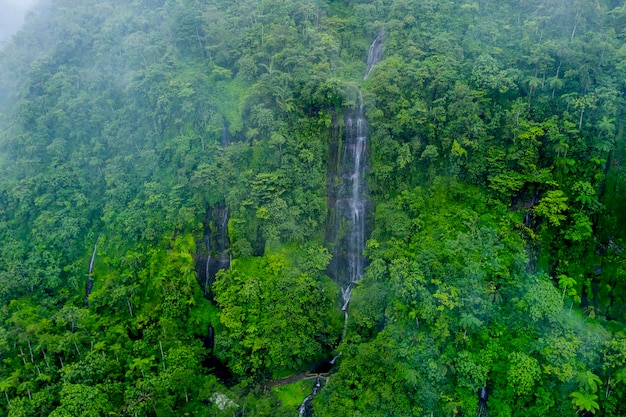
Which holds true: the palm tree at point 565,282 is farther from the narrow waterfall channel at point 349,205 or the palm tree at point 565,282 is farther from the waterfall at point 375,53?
the waterfall at point 375,53

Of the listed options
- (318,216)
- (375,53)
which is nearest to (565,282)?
(318,216)

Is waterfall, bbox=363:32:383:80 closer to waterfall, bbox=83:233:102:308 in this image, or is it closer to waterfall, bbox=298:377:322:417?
waterfall, bbox=298:377:322:417

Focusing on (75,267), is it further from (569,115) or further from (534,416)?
(569,115)

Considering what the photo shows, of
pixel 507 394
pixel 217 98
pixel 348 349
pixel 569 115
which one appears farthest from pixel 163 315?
Answer: pixel 569 115

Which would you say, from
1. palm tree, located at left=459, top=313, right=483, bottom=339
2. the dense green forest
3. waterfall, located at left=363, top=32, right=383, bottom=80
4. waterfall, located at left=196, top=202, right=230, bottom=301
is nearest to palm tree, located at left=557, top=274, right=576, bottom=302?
the dense green forest

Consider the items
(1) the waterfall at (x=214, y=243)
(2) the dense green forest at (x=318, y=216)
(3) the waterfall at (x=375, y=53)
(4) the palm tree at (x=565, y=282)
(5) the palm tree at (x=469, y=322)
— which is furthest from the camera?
(3) the waterfall at (x=375, y=53)

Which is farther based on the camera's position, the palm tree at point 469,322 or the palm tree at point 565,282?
the palm tree at point 565,282

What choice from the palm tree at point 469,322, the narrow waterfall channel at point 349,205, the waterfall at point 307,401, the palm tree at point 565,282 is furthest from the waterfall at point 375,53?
the waterfall at point 307,401
